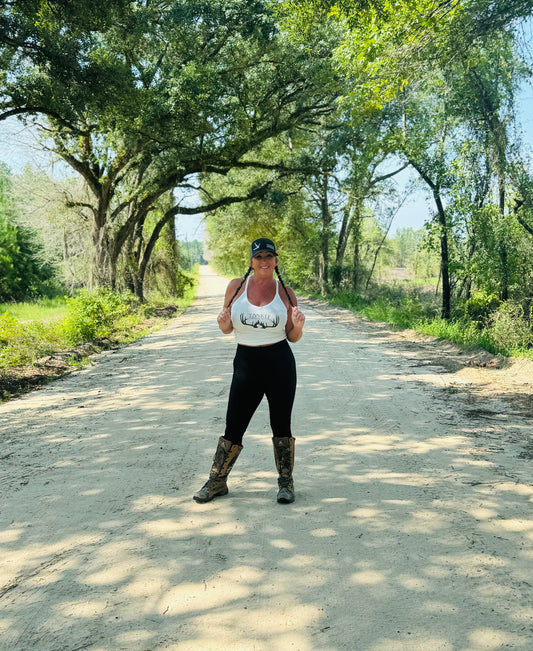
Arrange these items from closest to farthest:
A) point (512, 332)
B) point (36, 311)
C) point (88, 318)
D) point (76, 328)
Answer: point (512, 332)
point (76, 328)
point (88, 318)
point (36, 311)

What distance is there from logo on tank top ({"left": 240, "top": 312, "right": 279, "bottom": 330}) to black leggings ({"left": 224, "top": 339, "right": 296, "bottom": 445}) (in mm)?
167

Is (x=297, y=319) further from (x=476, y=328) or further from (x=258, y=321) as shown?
(x=476, y=328)

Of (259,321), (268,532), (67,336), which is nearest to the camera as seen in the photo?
(268,532)

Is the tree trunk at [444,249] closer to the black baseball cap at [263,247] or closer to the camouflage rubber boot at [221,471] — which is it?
the black baseball cap at [263,247]

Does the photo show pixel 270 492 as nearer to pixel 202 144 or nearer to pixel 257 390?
pixel 257 390

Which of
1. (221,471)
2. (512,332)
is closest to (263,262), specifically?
(221,471)

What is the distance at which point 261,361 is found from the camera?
417cm

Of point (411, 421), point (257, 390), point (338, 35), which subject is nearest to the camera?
point (257, 390)

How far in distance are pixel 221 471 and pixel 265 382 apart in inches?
30.4

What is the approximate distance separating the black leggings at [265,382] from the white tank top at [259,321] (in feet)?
0.22

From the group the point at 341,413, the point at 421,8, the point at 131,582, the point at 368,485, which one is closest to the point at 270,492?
the point at 368,485

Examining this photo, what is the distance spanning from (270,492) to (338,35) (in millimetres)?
14486

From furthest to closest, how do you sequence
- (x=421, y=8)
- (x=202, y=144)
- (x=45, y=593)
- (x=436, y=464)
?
1. (x=202, y=144)
2. (x=421, y=8)
3. (x=436, y=464)
4. (x=45, y=593)

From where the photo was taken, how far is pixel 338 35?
15.3m
